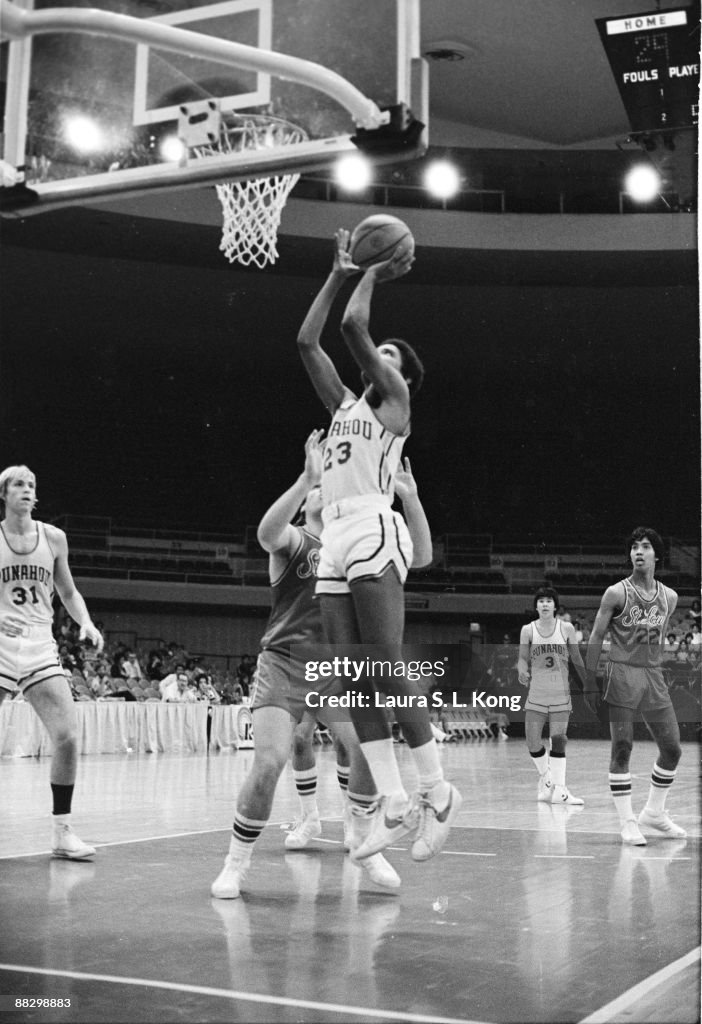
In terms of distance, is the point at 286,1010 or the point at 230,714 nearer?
the point at 286,1010

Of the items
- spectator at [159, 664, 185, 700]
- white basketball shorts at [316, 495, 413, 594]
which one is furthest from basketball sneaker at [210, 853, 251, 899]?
spectator at [159, 664, 185, 700]

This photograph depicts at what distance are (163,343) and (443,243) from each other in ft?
23.2

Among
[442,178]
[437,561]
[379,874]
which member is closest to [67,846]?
[379,874]

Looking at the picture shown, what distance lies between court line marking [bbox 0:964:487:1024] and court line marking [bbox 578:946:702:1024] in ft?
1.07

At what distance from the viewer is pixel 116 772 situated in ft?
38.4

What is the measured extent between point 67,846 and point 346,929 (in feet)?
6.97

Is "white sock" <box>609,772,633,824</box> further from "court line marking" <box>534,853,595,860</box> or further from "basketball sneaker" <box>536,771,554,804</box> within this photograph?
"basketball sneaker" <box>536,771,554,804</box>

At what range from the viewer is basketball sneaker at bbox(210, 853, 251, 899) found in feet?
15.4

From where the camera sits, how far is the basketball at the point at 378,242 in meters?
3.94

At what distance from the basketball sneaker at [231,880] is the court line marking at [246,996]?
4.33 ft

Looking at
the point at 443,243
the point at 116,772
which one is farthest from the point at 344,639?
the point at 443,243

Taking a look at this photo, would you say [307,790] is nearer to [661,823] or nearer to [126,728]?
[661,823]

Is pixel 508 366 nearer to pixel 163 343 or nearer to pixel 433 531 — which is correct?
pixel 433 531

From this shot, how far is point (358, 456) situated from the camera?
406 cm
